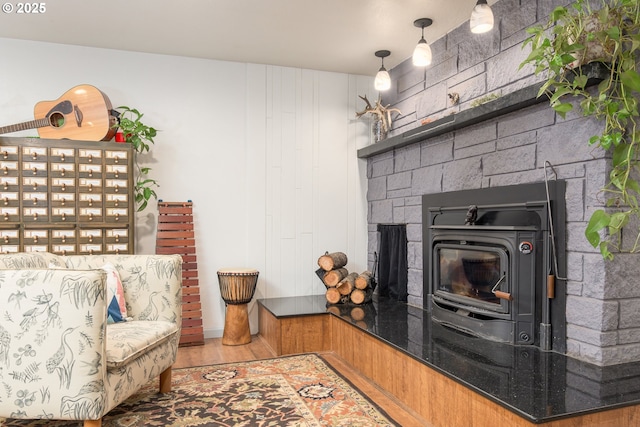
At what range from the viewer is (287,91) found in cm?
415

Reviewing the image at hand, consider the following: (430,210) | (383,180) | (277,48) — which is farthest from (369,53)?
(430,210)

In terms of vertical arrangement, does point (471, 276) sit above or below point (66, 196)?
below

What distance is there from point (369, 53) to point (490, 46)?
118cm

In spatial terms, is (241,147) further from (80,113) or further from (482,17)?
(482,17)

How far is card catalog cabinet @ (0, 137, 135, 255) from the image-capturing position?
3143 mm

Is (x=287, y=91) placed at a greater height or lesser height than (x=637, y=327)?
greater

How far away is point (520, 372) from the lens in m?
1.98

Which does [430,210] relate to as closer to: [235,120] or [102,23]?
[235,120]

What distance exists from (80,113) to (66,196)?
65 centimetres

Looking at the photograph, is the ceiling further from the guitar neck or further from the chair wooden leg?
the chair wooden leg

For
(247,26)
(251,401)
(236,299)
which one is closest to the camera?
(251,401)

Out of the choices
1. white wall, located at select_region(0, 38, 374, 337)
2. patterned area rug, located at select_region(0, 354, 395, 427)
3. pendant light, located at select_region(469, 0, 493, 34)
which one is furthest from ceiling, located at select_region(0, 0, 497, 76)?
patterned area rug, located at select_region(0, 354, 395, 427)

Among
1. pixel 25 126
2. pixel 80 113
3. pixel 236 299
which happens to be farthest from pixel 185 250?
pixel 25 126

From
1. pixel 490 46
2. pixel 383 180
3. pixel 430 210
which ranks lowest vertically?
pixel 430 210
